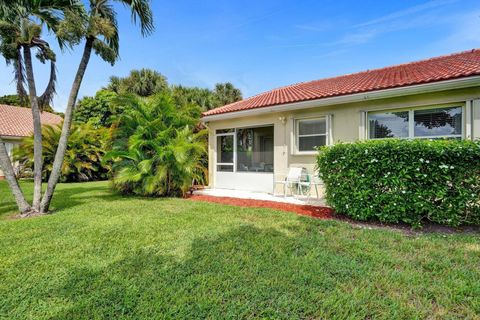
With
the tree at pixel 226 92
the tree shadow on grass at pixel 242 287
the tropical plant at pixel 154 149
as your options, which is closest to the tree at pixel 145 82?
the tree at pixel 226 92

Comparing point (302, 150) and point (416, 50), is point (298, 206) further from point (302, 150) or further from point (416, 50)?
point (416, 50)

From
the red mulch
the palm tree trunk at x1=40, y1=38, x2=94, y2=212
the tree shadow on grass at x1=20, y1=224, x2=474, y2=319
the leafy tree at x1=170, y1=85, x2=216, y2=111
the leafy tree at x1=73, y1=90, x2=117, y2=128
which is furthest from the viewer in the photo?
the leafy tree at x1=73, y1=90, x2=117, y2=128

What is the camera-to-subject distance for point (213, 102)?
2272 cm

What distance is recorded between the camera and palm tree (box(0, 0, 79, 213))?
6762 mm

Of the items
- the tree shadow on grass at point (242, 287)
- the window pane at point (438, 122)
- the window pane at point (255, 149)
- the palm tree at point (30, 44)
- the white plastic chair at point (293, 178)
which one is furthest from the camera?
the window pane at point (255, 149)

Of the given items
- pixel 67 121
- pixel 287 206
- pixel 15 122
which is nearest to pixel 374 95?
pixel 287 206

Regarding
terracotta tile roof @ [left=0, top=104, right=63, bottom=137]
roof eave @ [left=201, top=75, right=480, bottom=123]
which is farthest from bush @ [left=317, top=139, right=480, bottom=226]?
terracotta tile roof @ [left=0, top=104, right=63, bottom=137]

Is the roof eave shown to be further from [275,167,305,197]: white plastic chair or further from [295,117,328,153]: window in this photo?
[275,167,305,197]: white plastic chair

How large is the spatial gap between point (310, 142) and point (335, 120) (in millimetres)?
1245

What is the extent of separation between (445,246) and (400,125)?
4973mm

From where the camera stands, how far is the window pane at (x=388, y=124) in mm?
8264

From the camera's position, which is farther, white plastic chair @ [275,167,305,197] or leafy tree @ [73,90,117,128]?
leafy tree @ [73,90,117,128]

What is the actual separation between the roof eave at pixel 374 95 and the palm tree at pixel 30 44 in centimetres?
655

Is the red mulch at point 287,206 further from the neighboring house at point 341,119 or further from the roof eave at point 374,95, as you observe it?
the roof eave at point 374,95
